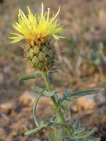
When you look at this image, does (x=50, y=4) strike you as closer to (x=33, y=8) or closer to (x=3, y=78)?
(x=33, y=8)

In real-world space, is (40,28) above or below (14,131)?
above

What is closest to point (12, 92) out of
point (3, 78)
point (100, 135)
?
point (3, 78)

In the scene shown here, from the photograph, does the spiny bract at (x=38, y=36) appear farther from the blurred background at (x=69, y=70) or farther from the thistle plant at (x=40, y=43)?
the blurred background at (x=69, y=70)

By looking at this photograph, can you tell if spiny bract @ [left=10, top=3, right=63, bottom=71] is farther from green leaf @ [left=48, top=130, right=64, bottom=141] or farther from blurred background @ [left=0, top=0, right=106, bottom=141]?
blurred background @ [left=0, top=0, right=106, bottom=141]

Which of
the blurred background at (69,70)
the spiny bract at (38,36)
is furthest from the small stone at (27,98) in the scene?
the spiny bract at (38,36)

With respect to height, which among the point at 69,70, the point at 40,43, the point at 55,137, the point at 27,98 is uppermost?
the point at 40,43

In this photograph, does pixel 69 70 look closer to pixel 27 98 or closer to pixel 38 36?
pixel 27 98

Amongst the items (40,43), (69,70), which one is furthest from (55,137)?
(69,70)
